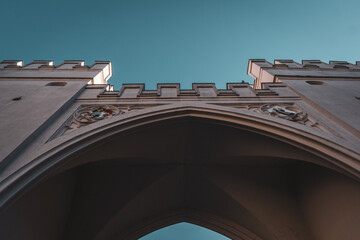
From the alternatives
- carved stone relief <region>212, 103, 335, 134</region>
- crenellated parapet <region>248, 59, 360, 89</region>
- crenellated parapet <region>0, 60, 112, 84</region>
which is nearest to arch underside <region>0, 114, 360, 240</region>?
carved stone relief <region>212, 103, 335, 134</region>

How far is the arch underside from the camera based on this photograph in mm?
6660

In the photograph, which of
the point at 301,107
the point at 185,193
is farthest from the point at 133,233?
the point at 301,107

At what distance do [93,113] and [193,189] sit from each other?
4468mm

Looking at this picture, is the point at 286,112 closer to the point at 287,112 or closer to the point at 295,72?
the point at 287,112

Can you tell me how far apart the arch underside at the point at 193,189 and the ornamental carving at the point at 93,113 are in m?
0.99

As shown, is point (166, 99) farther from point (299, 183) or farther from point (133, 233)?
point (299, 183)

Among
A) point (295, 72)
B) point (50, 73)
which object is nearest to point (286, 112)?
point (295, 72)

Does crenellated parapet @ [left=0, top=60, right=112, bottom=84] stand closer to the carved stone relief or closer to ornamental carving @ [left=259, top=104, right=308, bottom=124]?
the carved stone relief

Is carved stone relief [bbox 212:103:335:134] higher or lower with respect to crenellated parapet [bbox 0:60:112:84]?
lower

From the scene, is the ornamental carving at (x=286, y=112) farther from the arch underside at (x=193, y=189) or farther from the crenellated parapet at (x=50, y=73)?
the crenellated parapet at (x=50, y=73)

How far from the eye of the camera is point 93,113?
21.1ft

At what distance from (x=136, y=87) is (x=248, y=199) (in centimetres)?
576

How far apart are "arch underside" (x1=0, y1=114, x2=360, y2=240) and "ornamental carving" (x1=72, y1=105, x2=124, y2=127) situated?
988 millimetres

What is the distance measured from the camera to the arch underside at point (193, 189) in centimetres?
666
